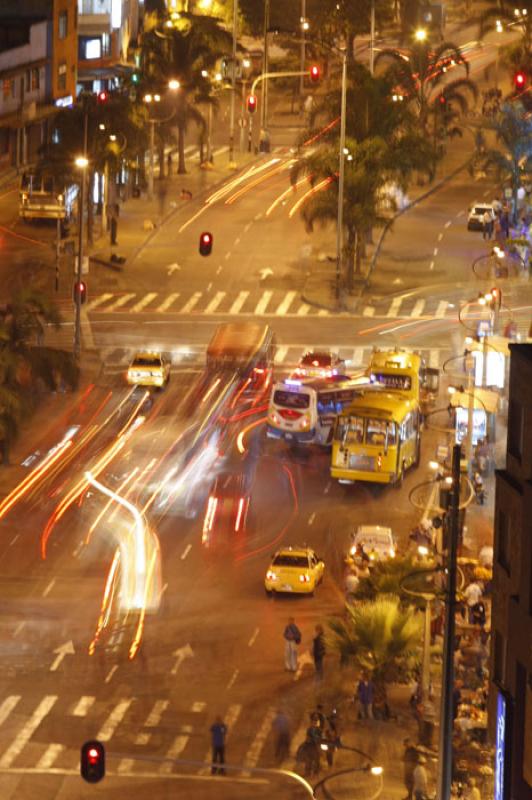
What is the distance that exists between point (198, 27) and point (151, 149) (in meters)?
13.4

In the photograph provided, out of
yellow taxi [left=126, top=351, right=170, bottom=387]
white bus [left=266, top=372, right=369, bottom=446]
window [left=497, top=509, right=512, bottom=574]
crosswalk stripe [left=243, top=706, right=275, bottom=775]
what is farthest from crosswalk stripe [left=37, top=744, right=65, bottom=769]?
yellow taxi [left=126, top=351, right=170, bottom=387]

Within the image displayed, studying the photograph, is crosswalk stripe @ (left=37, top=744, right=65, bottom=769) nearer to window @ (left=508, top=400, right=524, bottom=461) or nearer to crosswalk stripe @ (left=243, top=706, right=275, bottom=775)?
crosswalk stripe @ (left=243, top=706, right=275, bottom=775)

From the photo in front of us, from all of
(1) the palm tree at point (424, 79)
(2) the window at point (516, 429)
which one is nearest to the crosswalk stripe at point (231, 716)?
(2) the window at point (516, 429)

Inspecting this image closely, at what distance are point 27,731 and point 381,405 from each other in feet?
75.7

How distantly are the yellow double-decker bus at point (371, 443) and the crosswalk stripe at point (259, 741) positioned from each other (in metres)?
18.2

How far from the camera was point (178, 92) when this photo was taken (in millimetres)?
106125

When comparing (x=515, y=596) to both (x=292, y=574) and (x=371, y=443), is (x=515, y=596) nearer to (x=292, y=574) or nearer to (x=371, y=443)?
(x=292, y=574)

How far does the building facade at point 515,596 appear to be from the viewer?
28.8 m

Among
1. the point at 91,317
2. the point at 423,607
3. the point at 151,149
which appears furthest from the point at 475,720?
the point at 151,149

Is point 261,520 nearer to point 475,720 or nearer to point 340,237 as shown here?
point 475,720

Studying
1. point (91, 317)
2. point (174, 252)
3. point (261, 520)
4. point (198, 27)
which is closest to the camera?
point (261, 520)

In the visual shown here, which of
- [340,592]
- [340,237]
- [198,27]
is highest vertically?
[198,27]

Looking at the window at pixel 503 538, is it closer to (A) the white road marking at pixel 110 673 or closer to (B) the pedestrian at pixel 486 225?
(A) the white road marking at pixel 110 673

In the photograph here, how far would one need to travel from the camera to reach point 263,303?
277 feet
